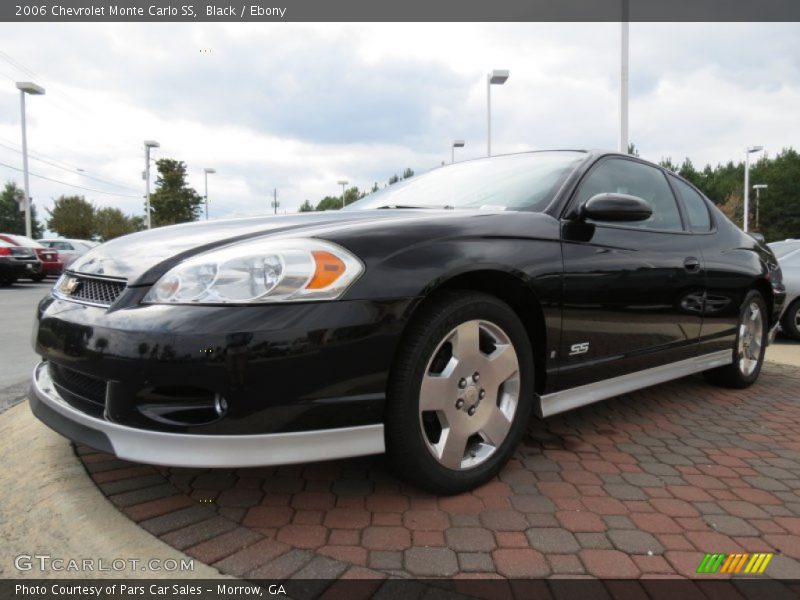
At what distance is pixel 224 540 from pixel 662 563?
137cm

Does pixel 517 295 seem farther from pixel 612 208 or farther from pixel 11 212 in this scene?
pixel 11 212

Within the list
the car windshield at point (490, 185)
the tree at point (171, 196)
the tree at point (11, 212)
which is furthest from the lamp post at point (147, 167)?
the tree at point (11, 212)

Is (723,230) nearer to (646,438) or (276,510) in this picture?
(646,438)

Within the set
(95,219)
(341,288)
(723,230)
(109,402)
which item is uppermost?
(95,219)

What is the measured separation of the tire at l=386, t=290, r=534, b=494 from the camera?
71.9 inches

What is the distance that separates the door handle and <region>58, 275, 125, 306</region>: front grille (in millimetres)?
2787

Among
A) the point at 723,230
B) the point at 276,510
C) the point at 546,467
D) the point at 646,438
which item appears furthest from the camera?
the point at 723,230

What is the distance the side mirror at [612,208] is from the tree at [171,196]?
3260 centimetres

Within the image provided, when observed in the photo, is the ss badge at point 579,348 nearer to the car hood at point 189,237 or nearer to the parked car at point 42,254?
the car hood at point 189,237

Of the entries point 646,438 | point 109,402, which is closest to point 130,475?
point 109,402

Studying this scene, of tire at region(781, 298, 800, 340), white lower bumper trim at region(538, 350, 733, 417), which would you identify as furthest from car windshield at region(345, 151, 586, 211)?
tire at region(781, 298, 800, 340)

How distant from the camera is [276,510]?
1.93 meters

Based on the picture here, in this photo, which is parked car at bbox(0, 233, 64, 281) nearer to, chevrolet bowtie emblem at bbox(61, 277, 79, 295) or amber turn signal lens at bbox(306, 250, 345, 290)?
chevrolet bowtie emblem at bbox(61, 277, 79, 295)

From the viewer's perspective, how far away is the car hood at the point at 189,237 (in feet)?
6.12
